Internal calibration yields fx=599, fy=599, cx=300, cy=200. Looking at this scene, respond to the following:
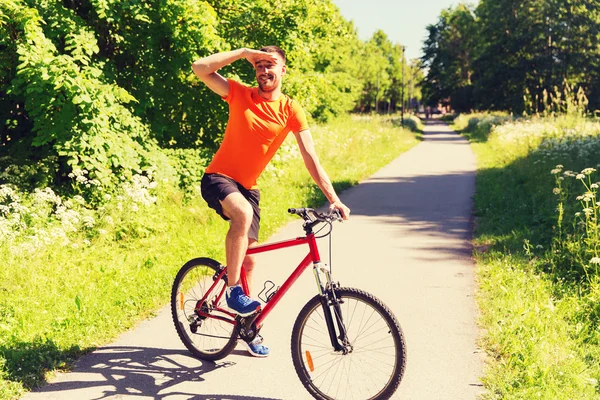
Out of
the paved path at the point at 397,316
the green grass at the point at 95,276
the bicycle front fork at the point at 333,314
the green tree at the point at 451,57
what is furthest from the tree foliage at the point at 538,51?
the bicycle front fork at the point at 333,314

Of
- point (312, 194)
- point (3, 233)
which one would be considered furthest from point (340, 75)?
point (3, 233)

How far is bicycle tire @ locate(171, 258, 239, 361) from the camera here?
14.5 feet

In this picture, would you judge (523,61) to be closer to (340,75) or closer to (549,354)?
(340,75)

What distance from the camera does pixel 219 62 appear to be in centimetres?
383

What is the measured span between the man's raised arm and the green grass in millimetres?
2275

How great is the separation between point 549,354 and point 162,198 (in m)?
6.36

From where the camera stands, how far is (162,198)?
361 inches

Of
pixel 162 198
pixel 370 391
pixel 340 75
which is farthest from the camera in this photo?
pixel 340 75

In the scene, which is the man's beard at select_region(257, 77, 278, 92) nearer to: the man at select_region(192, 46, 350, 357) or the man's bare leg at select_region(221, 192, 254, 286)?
the man at select_region(192, 46, 350, 357)

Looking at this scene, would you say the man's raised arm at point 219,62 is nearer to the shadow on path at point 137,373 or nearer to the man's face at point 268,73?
the man's face at point 268,73

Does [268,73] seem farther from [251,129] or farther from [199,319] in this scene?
[199,319]

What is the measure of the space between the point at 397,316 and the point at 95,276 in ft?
10.4

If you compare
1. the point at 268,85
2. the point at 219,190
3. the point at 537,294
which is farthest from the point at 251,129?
the point at 537,294

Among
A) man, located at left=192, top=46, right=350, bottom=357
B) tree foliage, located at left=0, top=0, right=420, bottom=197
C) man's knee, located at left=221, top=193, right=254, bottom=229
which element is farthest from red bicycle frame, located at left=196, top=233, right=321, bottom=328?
tree foliage, located at left=0, top=0, right=420, bottom=197
